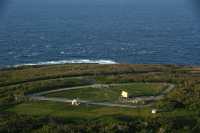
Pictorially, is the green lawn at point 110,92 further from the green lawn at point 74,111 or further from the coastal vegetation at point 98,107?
the green lawn at point 74,111

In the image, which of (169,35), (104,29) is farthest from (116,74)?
(104,29)

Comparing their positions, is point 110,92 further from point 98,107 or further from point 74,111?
point 74,111

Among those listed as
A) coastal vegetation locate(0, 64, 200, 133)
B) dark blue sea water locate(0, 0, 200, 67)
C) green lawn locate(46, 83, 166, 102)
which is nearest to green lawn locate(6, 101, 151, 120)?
coastal vegetation locate(0, 64, 200, 133)

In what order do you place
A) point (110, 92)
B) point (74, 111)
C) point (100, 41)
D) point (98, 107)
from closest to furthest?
point (74, 111)
point (98, 107)
point (110, 92)
point (100, 41)

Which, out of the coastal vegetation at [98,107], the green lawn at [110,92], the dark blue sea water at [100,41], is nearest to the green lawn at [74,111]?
the coastal vegetation at [98,107]

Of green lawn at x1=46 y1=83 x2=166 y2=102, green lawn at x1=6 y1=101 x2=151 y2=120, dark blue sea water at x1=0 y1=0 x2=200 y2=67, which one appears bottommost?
green lawn at x1=6 y1=101 x2=151 y2=120

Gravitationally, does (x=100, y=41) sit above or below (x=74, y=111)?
above

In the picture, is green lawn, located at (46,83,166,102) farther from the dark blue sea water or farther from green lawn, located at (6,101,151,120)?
the dark blue sea water

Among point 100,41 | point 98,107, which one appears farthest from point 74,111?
point 100,41
